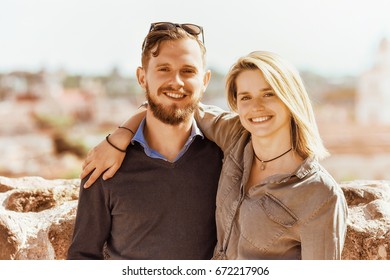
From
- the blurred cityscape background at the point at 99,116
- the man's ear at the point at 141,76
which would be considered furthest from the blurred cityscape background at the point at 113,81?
the man's ear at the point at 141,76

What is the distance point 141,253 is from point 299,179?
0.42 meters

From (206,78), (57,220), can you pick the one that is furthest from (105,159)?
(206,78)

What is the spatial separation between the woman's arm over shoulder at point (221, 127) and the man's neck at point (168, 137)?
0.19 feet

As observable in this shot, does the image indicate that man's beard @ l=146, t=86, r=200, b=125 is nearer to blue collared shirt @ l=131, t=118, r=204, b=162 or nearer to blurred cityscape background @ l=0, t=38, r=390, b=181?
blue collared shirt @ l=131, t=118, r=204, b=162

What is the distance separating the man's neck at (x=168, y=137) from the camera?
1.29m

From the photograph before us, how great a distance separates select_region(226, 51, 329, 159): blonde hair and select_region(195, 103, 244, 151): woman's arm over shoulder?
0.55 ft

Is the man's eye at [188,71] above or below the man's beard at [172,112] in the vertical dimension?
above

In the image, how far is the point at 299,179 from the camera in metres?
1.11

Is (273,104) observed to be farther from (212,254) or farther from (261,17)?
(261,17)

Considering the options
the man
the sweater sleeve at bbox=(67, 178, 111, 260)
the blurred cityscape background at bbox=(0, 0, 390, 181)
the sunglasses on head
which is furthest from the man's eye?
the blurred cityscape background at bbox=(0, 0, 390, 181)

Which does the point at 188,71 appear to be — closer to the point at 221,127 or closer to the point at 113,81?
the point at 221,127

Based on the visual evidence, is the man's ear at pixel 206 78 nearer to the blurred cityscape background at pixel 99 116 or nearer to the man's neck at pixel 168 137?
the man's neck at pixel 168 137

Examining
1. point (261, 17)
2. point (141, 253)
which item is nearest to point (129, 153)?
point (141, 253)

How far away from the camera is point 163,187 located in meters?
1.24
